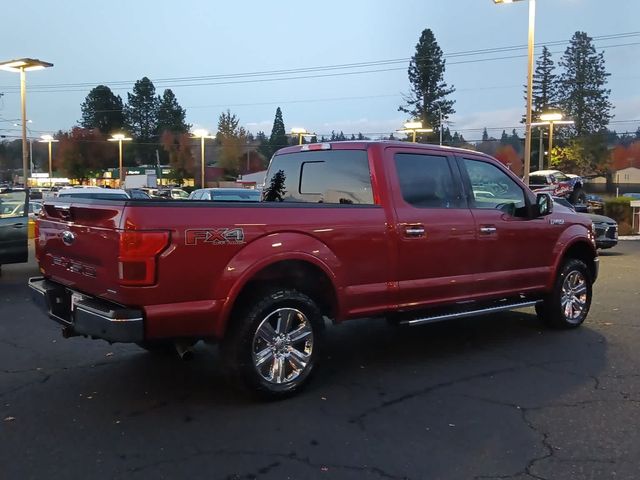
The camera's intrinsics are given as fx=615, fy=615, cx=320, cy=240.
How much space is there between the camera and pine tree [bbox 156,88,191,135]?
10875cm

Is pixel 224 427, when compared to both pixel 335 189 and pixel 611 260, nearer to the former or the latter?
pixel 335 189

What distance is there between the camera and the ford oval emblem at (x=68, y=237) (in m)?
4.48

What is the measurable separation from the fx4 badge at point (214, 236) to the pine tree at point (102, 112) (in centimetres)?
10840

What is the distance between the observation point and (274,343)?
459 cm

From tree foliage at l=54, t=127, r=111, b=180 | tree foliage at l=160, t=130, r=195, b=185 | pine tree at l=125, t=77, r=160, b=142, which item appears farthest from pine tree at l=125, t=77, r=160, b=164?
tree foliage at l=160, t=130, r=195, b=185

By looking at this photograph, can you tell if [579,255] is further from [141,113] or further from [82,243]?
[141,113]

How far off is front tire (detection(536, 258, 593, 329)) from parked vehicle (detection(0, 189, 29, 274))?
7825 millimetres

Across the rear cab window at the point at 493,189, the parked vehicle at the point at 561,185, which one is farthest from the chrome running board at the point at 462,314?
the parked vehicle at the point at 561,185

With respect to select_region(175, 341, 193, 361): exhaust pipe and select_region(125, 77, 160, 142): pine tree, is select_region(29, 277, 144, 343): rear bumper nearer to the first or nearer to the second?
select_region(175, 341, 193, 361): exhaust pipe

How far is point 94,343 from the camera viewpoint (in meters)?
6.27

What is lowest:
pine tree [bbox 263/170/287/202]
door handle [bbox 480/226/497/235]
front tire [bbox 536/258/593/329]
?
front tire [bbox 536/258/593/329]

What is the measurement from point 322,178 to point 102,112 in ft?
365

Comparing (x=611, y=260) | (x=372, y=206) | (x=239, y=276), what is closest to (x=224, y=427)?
(x=239, y=276)

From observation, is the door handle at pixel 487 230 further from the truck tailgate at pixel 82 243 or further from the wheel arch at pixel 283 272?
the truck tailgate at pixel 82 243
